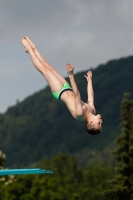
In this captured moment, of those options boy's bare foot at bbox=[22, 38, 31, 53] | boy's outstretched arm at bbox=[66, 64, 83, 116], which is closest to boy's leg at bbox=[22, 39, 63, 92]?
boy's bare foot at bbox=[22, 38, 31, 53]

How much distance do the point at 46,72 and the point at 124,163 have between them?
111 ft

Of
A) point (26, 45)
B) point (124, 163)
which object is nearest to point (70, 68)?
point (26, 45)

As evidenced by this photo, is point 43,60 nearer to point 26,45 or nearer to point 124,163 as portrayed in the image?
point 26,45

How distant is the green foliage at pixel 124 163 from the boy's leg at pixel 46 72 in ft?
105

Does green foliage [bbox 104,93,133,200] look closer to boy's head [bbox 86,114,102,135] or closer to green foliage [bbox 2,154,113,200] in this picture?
green foliage [bbox 2,154,113,200]

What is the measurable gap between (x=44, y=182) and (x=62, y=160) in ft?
125

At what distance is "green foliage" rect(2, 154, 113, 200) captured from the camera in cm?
6384

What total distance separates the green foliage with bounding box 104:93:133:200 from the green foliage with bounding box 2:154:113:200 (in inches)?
46.2

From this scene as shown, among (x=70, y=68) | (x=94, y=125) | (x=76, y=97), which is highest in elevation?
(x=70, y=68)

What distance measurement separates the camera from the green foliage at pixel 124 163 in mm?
47125

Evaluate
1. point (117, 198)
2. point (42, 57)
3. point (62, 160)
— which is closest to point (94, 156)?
point (62, 160)

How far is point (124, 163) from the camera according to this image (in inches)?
1895

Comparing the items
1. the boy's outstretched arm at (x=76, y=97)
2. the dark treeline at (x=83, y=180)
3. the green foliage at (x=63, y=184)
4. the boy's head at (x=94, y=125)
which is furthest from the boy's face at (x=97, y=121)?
the green foliage at (x=63, y=184)

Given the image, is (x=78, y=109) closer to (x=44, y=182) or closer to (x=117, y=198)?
(x=117, y=198)
